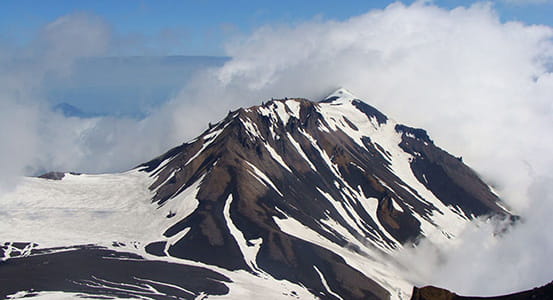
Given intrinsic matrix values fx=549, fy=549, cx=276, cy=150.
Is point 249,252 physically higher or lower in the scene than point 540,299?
higher

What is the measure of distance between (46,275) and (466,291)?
13432 centimetres

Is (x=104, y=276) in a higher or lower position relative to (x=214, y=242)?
lower

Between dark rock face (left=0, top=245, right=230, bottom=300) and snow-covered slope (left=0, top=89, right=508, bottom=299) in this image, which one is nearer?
dark rock face (left=0, top=245, right=230, bottom=300)

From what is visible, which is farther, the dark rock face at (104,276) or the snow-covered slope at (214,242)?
the snow-covered slope at (214,242)

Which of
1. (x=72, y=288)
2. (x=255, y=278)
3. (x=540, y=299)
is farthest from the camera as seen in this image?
(x=255, y=278)

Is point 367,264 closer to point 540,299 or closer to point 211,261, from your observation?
point 211,261

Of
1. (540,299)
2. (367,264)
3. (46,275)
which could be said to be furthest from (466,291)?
(540,299)

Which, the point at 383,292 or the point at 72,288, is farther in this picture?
the point at 383,292

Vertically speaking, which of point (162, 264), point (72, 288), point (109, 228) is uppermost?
point (109, 228)

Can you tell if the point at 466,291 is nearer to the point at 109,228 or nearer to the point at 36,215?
the point at 109,228

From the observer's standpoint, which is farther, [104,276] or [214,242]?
[214,242]

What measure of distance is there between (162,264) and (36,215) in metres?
61.6

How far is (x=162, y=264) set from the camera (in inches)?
5507

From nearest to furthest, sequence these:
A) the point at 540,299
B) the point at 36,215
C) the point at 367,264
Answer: the point at 540,299, the point at 367,264, the point at 36,215
